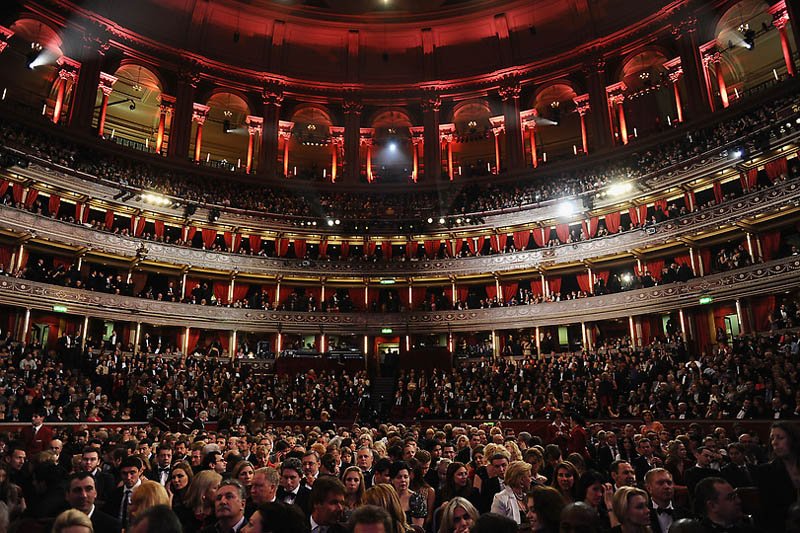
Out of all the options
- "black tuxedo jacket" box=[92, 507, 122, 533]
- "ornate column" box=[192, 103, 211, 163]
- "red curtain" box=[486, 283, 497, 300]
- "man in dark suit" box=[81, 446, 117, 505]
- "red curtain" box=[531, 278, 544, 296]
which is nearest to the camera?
"black tuxedo jacket" box=[92, 507, 122, 533]

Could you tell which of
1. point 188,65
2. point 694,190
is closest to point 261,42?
point 188,65

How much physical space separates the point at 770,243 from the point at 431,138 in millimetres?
21325

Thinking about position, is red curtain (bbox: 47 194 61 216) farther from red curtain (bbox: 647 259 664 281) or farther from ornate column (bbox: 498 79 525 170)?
red curtain (bbox: 647 259 664 281)

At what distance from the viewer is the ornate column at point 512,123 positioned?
121 ft

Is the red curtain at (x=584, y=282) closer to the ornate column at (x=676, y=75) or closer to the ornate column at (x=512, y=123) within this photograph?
the ornate column at (x=512, y=123)

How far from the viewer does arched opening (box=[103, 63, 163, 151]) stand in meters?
36.0

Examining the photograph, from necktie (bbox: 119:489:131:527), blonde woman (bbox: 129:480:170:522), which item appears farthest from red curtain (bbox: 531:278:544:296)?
blonde woman (bbox: 129:480:170:522)

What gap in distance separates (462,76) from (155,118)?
2131cm

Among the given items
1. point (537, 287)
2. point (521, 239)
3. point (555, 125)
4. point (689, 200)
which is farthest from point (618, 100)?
point (537, 287)

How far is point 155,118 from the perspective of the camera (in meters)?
38.7

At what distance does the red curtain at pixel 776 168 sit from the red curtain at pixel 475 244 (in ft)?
49.8

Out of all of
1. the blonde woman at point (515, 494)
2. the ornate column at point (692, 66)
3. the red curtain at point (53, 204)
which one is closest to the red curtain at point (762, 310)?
the ornate column at point (692, 66)

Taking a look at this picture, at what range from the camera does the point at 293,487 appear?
634cm

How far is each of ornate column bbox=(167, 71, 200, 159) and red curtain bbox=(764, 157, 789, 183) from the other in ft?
103
